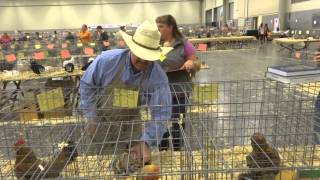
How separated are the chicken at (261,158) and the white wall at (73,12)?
24.9m

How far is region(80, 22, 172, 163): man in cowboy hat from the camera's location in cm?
198

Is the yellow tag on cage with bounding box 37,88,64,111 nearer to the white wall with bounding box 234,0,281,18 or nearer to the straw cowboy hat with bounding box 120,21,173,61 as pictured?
the straw cowboy hat with bounding box 120,21,173,61

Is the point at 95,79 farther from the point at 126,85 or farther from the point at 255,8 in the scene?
the point at 255,8

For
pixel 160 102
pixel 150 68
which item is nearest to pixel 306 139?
pixel 160 102

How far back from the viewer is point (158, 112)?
1.99 m

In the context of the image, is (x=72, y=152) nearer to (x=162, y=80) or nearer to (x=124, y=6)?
(x=162, y=80)

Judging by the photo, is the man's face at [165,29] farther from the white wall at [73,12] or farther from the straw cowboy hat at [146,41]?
the white wall at [73,12]

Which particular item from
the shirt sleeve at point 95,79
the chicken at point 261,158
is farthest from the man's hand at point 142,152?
the shirt sleeve at point 95,79

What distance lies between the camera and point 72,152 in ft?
5.57

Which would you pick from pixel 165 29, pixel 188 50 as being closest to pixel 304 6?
pixel 188 50

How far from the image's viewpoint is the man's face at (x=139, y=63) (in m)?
2.10

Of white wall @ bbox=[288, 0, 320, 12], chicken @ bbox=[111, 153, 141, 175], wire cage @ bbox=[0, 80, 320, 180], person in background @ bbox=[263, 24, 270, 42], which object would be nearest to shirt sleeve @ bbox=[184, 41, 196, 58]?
wire cage @ bbox=[0, 80, 320, 180]

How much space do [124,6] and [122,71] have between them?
83.3ft

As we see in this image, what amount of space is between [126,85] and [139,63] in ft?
0.50
